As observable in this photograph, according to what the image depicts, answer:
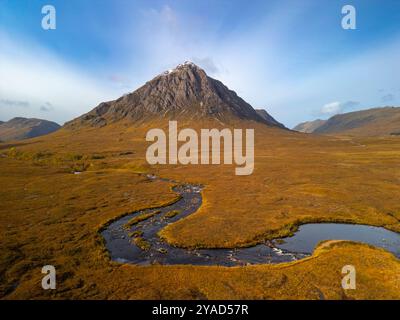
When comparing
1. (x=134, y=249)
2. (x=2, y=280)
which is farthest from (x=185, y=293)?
(x=2, y=280)

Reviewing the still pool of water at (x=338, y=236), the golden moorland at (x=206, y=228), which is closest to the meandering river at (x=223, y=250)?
the still pool of water at (x=338, y=236)

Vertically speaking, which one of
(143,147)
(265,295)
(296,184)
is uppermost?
(143,147)

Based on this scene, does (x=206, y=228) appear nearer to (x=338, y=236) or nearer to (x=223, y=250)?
(x=223, y=250)

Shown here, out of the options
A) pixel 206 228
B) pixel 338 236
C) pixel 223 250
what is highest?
pixel 206 228

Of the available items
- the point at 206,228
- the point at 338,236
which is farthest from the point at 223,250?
the point at 338,236

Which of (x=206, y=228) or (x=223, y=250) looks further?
(x=206, y=228)

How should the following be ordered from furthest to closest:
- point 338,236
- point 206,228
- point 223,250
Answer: point 206,228, point 338,236, point 223,250

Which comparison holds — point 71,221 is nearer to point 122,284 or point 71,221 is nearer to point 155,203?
point 155,203
